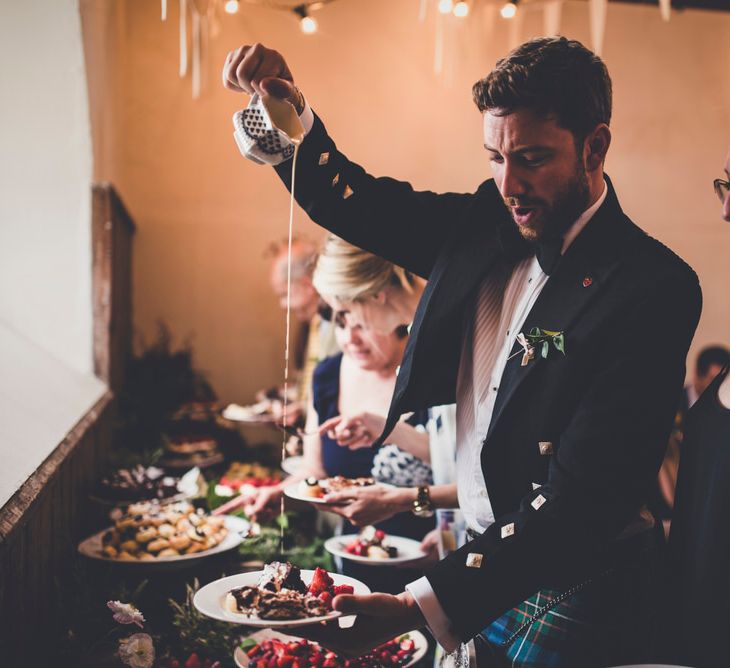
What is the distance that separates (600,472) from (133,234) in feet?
15.2

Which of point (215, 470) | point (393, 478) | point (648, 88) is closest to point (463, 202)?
point (393, 478)

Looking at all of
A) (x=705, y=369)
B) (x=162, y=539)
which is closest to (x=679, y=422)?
(x=705, y=369)

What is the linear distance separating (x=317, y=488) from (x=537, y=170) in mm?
1112

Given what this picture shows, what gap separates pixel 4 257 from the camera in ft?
9.41

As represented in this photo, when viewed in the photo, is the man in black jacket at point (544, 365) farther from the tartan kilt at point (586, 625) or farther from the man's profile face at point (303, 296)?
the man's profile face at point (303, 296)

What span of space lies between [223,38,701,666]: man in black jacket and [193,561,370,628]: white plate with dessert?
2.6 inches

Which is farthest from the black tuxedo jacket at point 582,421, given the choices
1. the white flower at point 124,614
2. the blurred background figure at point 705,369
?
the blurred background figure at point 705,369

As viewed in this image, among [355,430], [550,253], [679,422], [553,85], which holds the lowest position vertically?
[679,422]

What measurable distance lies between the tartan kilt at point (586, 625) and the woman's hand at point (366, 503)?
61cm

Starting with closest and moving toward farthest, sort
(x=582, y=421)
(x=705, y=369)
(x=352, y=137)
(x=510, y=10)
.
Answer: (x=582, y=421) < (x=510, y=10) < (x=705, y=369) < (x=352, y=137)

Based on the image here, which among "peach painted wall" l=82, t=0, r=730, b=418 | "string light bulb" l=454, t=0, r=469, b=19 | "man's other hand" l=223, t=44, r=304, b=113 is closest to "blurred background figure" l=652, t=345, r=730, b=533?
"peach painted wall" l=82, t=0, r=730, b=418

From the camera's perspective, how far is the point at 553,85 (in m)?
1.29

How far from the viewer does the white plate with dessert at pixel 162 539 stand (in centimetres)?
200

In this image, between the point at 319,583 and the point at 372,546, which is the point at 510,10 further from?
the point at 319,583
